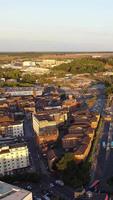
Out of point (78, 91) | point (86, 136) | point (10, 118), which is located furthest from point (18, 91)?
point (86, 136)

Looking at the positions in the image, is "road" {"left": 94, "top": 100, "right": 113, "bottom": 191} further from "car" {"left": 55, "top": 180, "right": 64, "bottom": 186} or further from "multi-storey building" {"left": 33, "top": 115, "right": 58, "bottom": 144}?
"multi-storey building" {"left": 33, "top": 115, "right": 58, "bottom": 144}

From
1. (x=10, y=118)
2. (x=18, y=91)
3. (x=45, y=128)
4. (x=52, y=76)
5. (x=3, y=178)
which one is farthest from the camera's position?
(x=52, y=76)

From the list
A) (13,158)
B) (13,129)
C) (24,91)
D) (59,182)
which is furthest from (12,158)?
(24,91)

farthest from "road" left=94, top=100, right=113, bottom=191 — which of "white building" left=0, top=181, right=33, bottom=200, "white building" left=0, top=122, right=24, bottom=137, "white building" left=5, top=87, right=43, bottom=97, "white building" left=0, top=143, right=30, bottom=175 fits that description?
"white building" left=5, top=87, right=43, bottom=97

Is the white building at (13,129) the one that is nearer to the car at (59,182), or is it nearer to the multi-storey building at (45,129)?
the multi-storey building at (45,129)

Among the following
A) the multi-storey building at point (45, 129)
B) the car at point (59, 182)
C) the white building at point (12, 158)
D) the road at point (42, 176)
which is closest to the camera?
the road at point (42, 176)

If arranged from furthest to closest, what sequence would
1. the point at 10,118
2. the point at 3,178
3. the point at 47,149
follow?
1. the point at 10,118
2. the point at 47,149
3. the point at 3,178

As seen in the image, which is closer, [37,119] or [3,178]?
[3,178]

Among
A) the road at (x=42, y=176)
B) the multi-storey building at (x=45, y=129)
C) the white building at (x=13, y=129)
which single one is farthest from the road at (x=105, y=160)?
the white building at (x=13, y=129)

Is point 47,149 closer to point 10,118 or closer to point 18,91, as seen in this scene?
point 10,118
